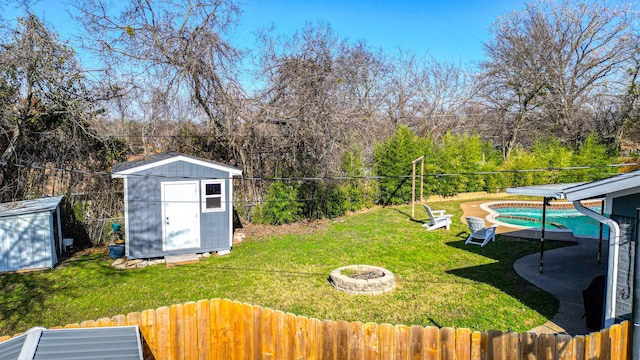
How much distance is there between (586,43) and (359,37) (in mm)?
13512

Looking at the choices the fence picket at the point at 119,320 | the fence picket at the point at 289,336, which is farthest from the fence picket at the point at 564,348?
the fence picket at the point at 119,320

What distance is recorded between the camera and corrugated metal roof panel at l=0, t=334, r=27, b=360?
8.60 feet

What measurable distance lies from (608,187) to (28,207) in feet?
35.3

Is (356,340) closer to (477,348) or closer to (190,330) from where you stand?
(477,348)

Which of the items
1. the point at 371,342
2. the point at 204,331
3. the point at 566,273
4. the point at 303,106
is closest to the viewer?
the point at 371,342

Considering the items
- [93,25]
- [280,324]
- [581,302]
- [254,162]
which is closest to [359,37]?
[254,162]

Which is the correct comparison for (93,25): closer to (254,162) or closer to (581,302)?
(254,162)

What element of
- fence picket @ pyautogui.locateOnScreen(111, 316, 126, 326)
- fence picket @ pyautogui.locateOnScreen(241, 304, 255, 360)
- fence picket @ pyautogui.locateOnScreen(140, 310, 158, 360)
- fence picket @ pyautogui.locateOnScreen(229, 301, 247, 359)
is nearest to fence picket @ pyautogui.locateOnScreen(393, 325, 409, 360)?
fence picket @ pyautogui.locateOnScreen(241, 304, 255, 360)

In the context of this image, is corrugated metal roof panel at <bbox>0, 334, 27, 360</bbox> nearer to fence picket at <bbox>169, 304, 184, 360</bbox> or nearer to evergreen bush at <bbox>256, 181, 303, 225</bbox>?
fence picket at <bbox>169, 304, 184, 360</bbox>

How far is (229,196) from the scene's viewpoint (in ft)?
33.2

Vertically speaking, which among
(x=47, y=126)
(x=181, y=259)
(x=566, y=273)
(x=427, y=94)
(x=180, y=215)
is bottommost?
(x=181, y=259)

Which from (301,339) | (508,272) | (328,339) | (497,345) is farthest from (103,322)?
(508,272)

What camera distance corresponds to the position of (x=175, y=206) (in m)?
9.63

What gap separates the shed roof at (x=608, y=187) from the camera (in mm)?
4531
